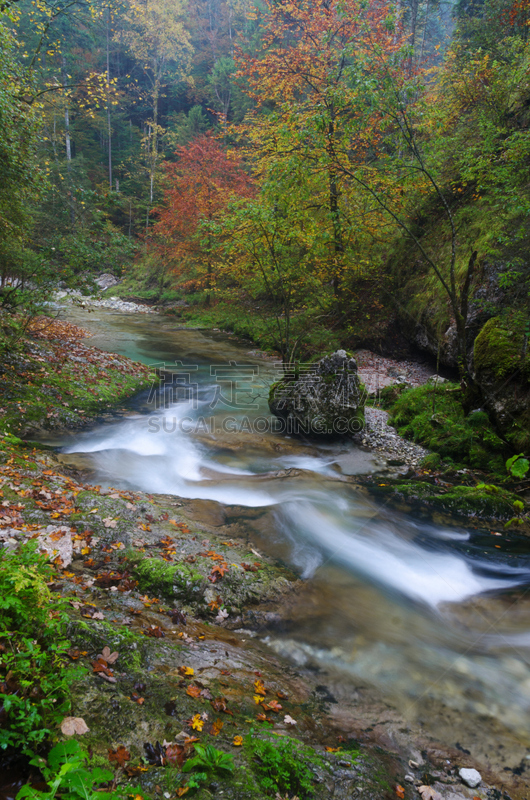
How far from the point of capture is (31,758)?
4.99ft

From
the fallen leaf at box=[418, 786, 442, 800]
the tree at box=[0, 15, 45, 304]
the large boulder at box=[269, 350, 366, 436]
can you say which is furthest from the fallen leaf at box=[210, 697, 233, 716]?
the tree at box=[0, 15, 45, 304]

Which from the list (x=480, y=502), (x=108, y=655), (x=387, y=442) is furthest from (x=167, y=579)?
(x=387, y=442)

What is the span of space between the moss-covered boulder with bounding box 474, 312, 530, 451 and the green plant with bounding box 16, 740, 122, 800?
621 cm

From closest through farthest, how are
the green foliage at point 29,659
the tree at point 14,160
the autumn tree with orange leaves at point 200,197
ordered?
the green foliage at point 29,659 → the tree at point 14,160 → the autumn tree with orange leaves at point 200,197

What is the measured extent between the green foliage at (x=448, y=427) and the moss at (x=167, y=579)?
5147 mm

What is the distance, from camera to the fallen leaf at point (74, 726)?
170cm

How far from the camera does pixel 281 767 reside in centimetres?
202

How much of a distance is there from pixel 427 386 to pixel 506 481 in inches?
127

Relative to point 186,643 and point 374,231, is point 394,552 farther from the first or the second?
point 374,231

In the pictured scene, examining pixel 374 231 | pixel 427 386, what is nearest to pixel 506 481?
pixel 427 386

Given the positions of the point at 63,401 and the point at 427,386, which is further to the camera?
the point at 427,386

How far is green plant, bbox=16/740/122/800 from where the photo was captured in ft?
4.50

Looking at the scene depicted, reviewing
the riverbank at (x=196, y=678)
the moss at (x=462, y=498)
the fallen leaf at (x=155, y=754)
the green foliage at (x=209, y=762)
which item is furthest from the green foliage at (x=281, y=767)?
the moss at (x=462, y=498)

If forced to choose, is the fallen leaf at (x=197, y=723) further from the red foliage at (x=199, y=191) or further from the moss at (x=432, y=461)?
the red foliage at (x=199, y=191)
